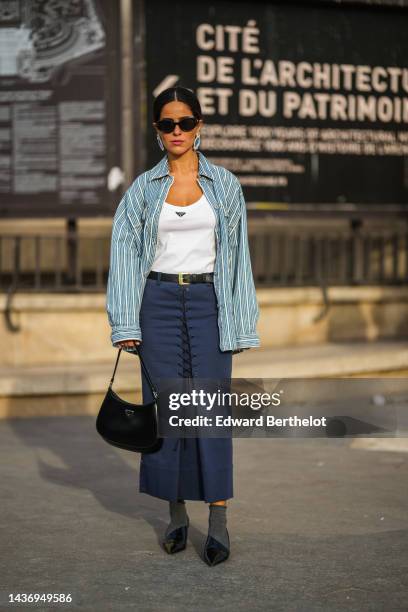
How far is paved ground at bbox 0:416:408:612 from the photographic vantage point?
474 cm

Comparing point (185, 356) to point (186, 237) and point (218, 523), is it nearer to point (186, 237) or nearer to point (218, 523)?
point (186, 237)

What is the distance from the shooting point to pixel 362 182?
11.2 m

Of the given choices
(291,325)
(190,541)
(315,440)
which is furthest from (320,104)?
(190,541)

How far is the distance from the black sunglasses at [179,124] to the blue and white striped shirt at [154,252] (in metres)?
0.17

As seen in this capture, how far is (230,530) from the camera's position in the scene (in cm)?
576

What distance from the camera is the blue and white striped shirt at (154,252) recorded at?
518 cm

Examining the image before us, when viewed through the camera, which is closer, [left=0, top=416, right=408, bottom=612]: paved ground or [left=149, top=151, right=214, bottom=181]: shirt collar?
[left=0, top=416, right=408, bottom=612]: paved ground

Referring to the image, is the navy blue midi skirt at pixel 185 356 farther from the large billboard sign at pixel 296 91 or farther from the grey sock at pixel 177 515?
the large billboard sign at pixel 296 91

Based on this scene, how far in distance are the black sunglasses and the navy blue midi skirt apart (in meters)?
0.61

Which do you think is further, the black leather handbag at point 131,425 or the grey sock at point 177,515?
the grey sock at point 177,515

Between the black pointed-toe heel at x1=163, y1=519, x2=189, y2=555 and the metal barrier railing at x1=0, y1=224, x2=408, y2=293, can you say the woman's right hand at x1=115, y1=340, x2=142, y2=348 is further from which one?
the metal barrier railing at x1=0, y1=224, x2=408, y2=293

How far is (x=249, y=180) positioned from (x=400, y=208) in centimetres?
146

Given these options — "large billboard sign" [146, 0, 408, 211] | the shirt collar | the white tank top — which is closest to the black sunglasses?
the shirt collar

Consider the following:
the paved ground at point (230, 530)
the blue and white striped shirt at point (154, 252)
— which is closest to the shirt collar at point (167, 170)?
the blue and white striped shirt at point (154, 252)
